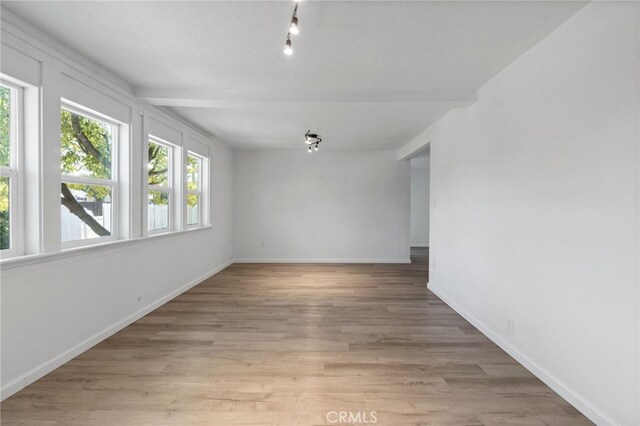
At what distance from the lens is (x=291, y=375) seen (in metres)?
2.30

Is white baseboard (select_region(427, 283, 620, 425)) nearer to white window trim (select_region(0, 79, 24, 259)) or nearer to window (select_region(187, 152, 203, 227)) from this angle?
white window trim (select_region(0, 79, 24, 259))

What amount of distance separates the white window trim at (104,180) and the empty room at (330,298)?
2cm

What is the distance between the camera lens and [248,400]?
79.1 inches

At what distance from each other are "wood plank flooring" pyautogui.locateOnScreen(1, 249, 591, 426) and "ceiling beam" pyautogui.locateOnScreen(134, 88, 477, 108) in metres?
2.46

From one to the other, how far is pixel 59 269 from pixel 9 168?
2.67 ft

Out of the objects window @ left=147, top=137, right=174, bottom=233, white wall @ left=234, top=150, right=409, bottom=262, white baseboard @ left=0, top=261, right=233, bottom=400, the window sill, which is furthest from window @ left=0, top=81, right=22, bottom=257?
white wall @ left=234, top=150, right=409, bottom=262

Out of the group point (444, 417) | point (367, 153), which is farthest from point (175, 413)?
point (367, 153)

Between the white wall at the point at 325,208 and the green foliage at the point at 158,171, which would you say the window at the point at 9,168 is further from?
the white wall at the point at 325,208

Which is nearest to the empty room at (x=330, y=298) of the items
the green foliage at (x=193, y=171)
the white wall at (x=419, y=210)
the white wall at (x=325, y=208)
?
the green foliage at (x=193, y=171)

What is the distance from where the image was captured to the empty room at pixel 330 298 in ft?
6.01

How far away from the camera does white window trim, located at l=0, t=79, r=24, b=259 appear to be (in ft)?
7.01

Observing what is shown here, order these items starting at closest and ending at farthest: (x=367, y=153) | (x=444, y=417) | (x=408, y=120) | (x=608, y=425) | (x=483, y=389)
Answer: (x=608, y=425), (x=444, y=417), (x=483, y=389), (x=408, y=120), (x=367, y=153)

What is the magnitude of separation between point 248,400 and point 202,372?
553 mm

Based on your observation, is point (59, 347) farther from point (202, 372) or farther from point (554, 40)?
point (554, 40)
